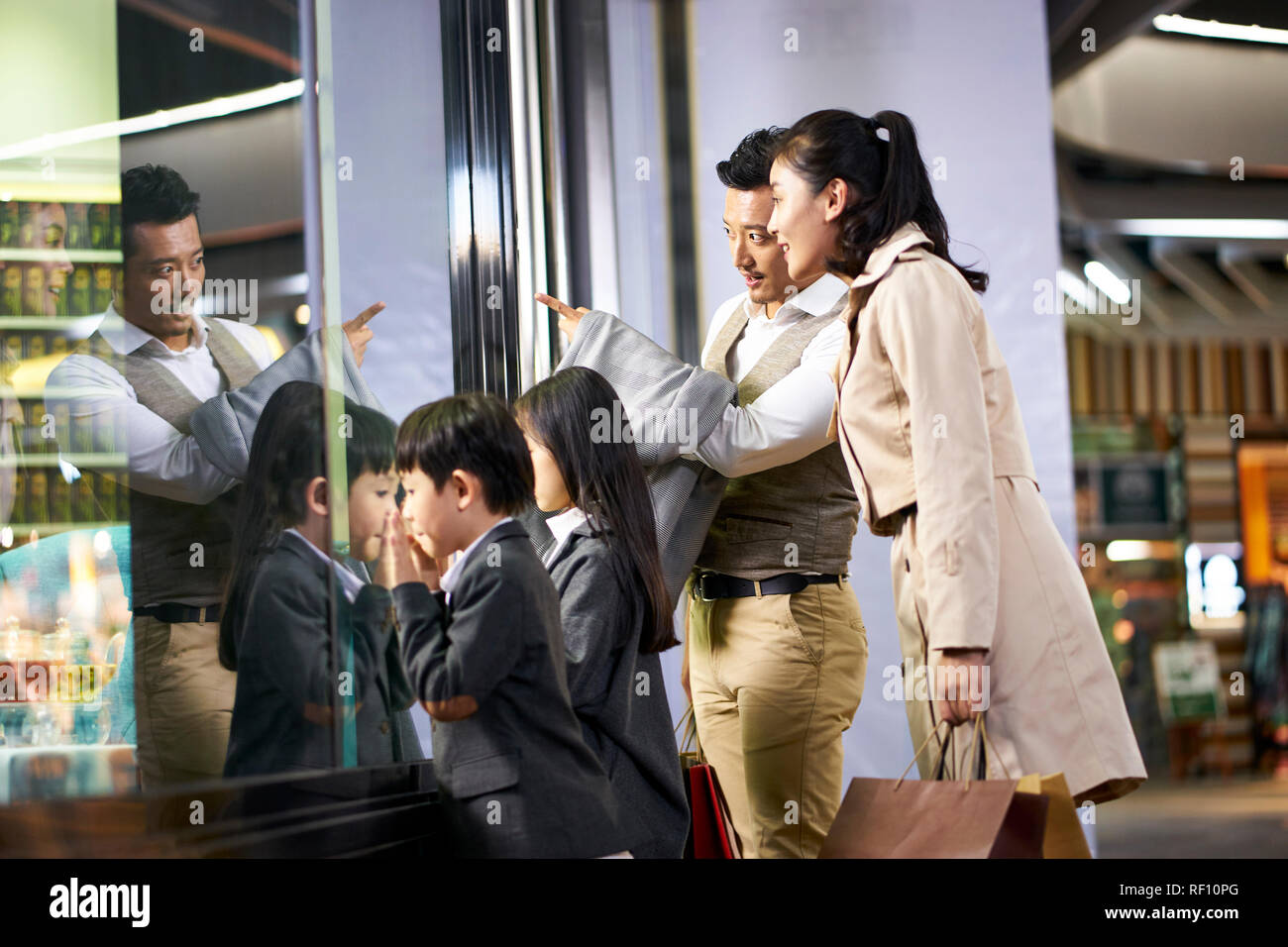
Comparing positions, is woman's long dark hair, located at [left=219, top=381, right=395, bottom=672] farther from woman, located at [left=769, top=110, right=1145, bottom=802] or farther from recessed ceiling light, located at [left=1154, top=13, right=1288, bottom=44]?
recessed ceiling light, located at [left=1154, top=13, right=1288, bottom=44]

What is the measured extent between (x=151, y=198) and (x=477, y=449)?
50cm

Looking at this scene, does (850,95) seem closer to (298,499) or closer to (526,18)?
(526,18)

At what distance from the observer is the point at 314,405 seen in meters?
1.56

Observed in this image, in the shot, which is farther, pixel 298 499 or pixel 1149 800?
pixel 1149 800

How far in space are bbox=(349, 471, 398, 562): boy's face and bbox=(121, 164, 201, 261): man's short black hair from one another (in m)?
0.40

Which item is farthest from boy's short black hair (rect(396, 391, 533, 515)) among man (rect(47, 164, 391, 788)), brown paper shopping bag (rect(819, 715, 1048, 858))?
brown paper shopping bag (rect(819, 715, 1048, 858))

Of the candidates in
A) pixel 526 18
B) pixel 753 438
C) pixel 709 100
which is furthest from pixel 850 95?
pixel 753 438

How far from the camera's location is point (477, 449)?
1510 millimetres

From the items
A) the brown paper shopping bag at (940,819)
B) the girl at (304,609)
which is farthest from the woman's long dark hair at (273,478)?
the brown paper shopping bag at (940,819)

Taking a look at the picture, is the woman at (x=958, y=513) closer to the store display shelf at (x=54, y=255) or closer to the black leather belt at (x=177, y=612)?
the black leather belt at (x=177, y=612)

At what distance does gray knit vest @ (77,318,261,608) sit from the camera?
141cm

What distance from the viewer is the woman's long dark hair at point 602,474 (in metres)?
1.62

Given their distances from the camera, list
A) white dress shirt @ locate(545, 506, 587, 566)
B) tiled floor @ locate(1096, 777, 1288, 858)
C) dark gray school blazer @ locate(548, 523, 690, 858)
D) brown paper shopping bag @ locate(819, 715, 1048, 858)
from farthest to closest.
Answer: tiled floor @ locate(1096, 777, 1288, 858) < white dress shirt @ locate(545, 506, 587, 566) < dark gray school blazer @ locate(548, 523, 690, 858) < brown paper shopping bag @ locate(819, 715, 1048, 858)
